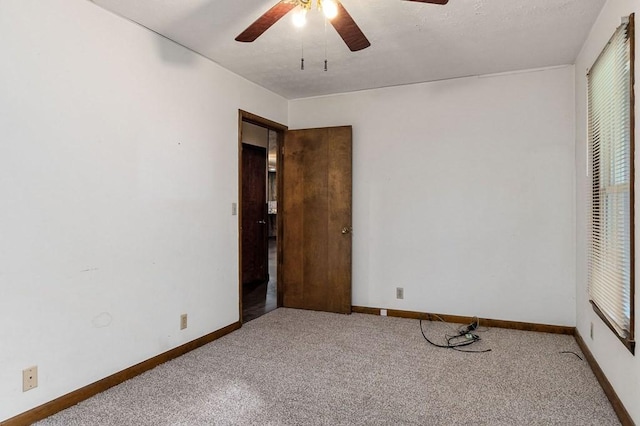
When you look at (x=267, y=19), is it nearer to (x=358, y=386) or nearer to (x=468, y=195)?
(x=358, y=386)

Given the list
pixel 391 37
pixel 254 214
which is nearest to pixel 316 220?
pixel 254 214

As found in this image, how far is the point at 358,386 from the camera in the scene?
2.52 m

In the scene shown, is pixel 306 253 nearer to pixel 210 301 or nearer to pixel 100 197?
pixel 210 301

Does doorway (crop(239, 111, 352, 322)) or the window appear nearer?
the window

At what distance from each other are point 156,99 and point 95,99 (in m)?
0.50

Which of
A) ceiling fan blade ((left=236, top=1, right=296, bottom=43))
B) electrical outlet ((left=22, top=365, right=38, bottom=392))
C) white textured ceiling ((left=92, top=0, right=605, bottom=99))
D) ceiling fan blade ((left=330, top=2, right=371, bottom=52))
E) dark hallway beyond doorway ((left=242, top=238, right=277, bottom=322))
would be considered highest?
white textured ceiling ((left=92, top=0, right=605, bottom=99))

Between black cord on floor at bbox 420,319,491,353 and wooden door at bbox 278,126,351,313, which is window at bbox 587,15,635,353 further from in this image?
wooden door at bbox 278,126,351,313

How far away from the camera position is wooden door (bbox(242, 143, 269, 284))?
5.73 meters

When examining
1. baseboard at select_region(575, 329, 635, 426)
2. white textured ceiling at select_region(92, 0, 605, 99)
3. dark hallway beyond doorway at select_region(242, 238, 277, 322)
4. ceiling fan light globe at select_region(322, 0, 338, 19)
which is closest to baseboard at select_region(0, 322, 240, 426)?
dark hallway beyond doorway at select_region(242, 238, 277, 322)

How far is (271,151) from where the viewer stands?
27.7 feet

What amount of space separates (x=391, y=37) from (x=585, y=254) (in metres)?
2.26

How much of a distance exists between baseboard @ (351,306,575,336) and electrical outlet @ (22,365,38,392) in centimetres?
293

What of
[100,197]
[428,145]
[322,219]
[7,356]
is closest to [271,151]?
[322,219]

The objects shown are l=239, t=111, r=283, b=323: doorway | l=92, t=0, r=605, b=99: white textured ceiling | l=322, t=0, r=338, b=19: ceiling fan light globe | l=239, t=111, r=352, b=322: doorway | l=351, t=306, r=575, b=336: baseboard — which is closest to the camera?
l=322, t=0, r=338, b=19: ceiling fan light globe
